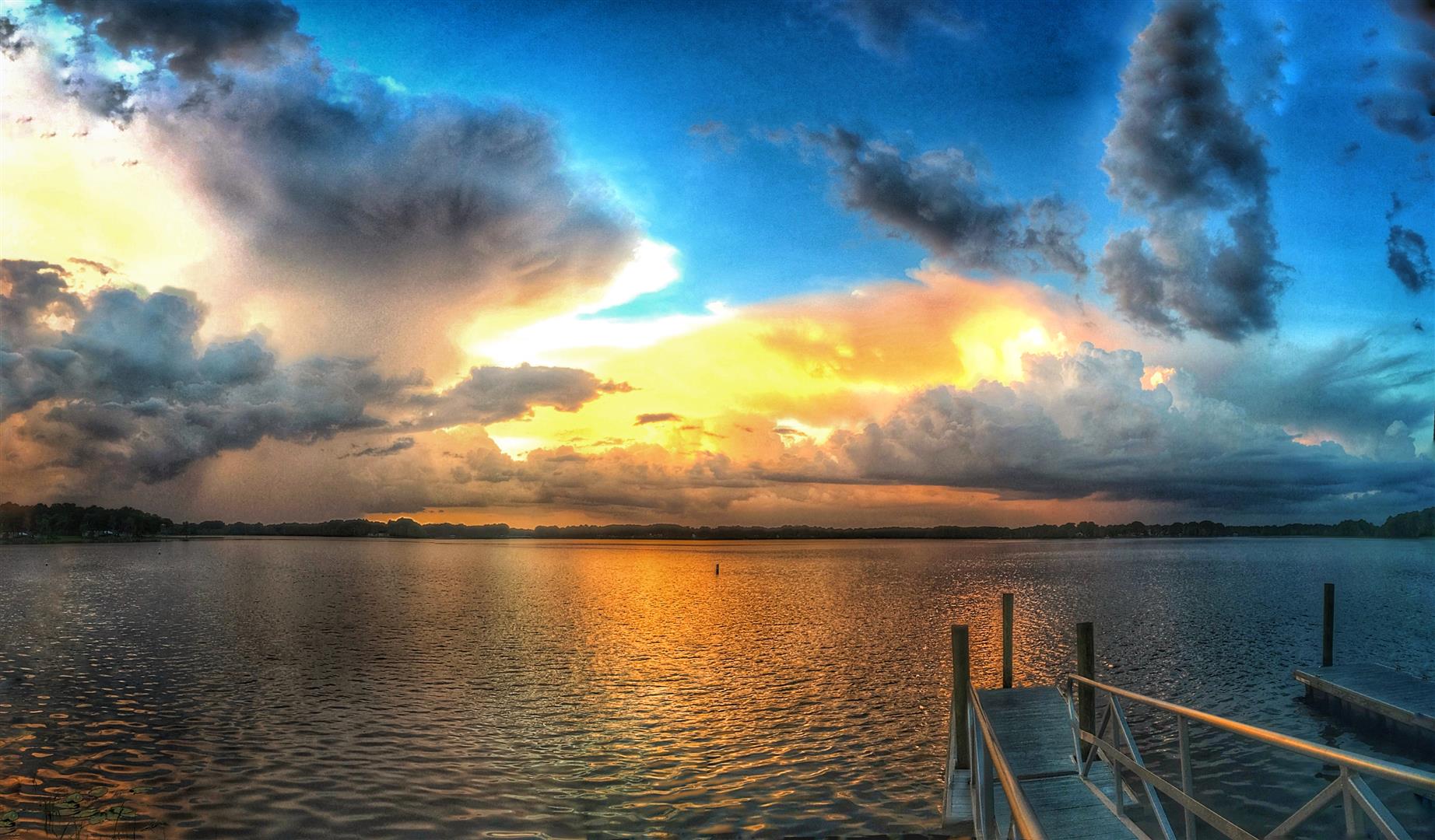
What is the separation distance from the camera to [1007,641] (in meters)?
20.2

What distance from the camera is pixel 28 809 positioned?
45.9 feet

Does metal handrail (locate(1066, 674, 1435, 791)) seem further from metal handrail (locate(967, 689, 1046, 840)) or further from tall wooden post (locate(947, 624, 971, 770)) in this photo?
tall wooden post (locate(947, 624, 971, 770))

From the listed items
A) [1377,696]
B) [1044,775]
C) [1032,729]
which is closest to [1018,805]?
[1044,775]

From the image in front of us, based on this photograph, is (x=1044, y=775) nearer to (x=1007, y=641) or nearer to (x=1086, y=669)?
(x=1086, y=669)

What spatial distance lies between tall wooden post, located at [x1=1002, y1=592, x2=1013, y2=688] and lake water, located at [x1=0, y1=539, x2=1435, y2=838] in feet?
7.25

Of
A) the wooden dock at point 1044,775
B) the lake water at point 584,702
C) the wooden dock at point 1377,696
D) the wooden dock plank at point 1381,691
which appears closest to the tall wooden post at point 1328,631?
the lake water at point 584,702

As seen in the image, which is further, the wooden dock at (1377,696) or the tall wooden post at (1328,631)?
the tall wooden post at (1328,631)

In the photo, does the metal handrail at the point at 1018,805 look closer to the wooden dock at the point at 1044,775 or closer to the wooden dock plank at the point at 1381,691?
the wooden dock at the point at 1044,775

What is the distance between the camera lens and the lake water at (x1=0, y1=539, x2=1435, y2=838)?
14.6 metres

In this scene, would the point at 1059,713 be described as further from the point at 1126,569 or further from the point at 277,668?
the point at 1126,569

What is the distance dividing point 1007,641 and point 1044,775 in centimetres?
789

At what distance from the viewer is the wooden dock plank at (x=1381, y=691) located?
17.6 m

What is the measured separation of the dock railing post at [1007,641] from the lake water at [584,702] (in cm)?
221

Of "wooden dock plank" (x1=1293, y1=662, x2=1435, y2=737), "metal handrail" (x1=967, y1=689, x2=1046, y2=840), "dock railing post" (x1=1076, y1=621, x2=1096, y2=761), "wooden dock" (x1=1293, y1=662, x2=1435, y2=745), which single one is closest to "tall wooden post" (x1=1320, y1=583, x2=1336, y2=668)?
"wooden dock" (x1=1293, y1=662, x2=1435, y2=745)
